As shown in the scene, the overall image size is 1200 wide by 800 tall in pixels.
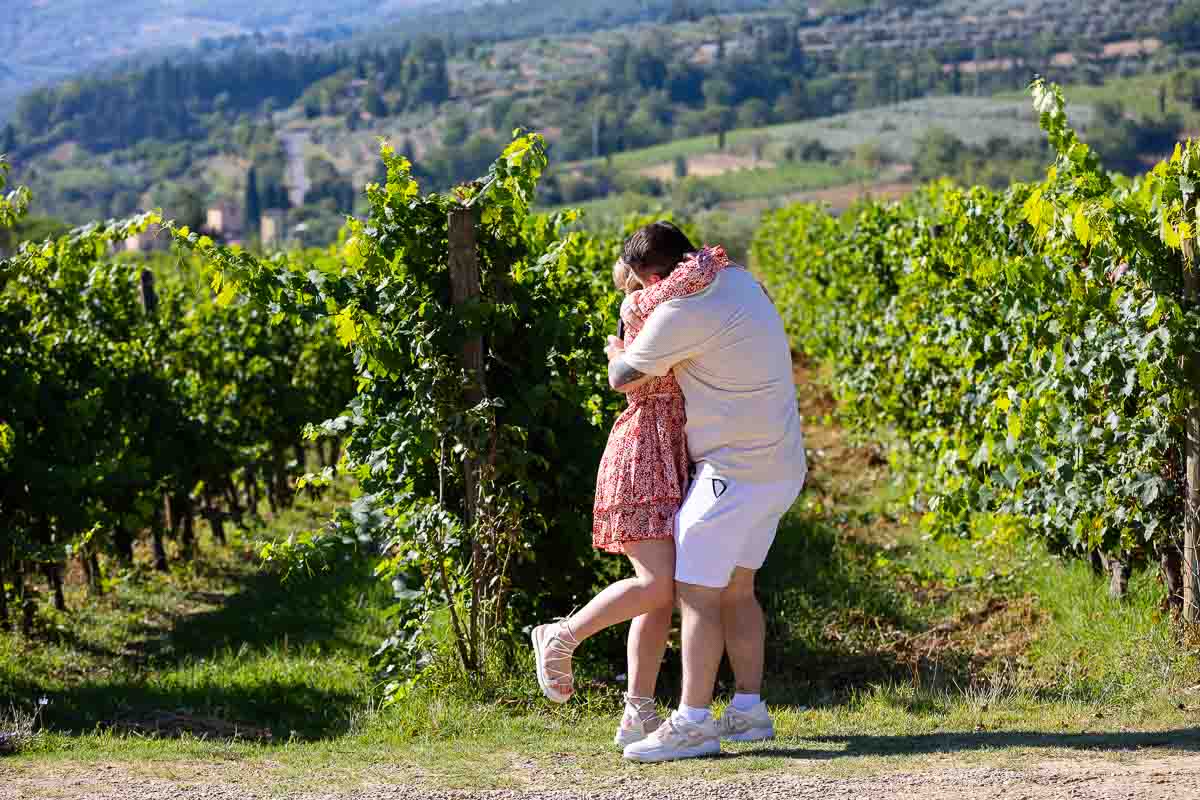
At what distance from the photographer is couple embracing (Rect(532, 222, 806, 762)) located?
172 inches

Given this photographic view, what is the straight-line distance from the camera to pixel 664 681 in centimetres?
608

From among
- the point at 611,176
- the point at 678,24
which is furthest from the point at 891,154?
the point at 678,24

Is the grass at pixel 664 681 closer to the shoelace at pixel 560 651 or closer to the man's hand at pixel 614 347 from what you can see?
the shoelace at pixel 560 651

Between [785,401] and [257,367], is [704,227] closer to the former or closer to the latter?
[257,367]

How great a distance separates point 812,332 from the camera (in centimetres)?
1510

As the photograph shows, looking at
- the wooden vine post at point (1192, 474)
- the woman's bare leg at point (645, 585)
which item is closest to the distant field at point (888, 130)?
the wooden vine post at point (1192, 474)

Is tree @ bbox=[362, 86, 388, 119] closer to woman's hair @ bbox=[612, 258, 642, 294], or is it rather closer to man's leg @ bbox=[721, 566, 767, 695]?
woman's hair @ bbox=[612, 258, 642, 294]

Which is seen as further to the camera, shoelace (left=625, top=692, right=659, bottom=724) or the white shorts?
shoelace (left=625, top=692, right=659, bottom=724)

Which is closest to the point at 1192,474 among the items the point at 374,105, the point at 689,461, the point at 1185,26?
the point at 689,461

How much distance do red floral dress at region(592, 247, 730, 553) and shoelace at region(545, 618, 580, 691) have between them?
0.38 meters

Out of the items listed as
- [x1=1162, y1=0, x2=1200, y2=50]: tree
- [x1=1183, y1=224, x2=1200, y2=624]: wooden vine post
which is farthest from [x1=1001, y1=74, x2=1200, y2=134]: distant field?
[x1=1183, y1=224, x2=1200, y2=624]: wooden vine post

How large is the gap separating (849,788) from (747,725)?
2.24ft

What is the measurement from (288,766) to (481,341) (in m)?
1.82

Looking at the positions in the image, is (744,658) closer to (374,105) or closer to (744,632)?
(744,632)
